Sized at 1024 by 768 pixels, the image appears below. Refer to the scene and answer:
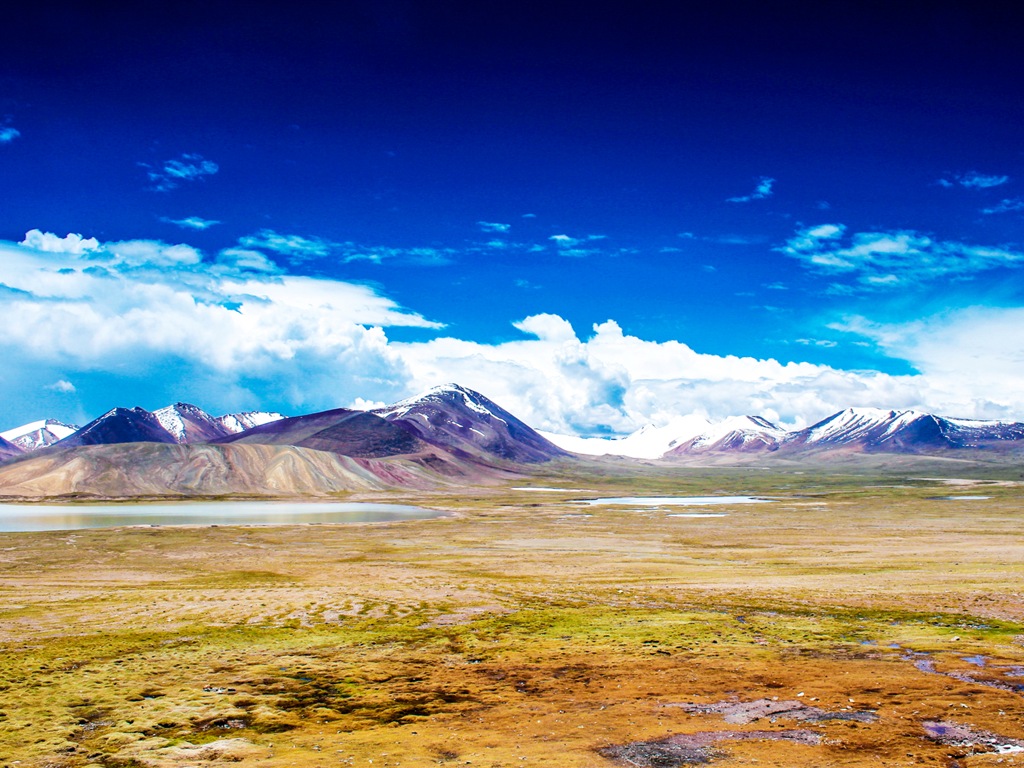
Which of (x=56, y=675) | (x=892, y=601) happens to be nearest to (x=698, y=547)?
A: (x=892, y=601)

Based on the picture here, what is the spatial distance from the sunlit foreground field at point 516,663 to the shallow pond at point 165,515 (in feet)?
179

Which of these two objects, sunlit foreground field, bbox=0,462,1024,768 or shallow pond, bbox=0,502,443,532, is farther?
shallow pond, bbox=0,502,443,532

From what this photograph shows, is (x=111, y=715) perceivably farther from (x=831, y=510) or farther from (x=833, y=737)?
(x=831, y=510)

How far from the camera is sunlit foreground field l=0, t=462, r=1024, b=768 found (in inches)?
710

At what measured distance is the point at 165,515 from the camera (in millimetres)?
128625

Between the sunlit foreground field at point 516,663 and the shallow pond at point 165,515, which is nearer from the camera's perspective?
the sunlit foreground field at point 516,663

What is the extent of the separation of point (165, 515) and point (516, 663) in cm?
12106

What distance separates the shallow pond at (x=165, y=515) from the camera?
11025cm

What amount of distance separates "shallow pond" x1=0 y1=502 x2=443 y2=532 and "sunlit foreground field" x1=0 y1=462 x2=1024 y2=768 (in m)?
54.6

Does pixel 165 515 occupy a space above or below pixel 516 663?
below

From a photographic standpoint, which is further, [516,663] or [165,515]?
[165,515]

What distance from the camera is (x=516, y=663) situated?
26.7 metres

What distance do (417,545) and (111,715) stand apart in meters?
60.9

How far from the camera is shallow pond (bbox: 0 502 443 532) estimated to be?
362 ft
